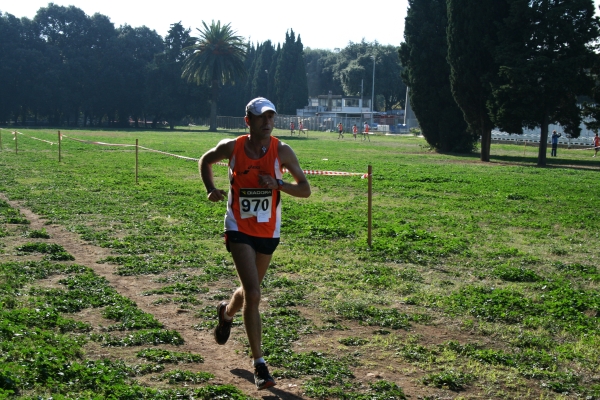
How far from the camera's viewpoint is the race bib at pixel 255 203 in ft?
17.2

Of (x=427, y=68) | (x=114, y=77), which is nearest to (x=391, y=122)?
(x=114, y=77)

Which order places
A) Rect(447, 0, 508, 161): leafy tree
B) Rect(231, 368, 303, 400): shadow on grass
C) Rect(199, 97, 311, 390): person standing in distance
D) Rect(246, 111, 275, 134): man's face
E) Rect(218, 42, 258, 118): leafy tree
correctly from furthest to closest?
Rect(218, 42, 258, 118): leafy tree
Rect(447, 0, 508, 161): leafy tree
Rect(246, 111, 275, 134): man's face
Rect(199, 97, 311, 390): person standing in distance
Rect(231, 368, 303, 400): shadow on grass

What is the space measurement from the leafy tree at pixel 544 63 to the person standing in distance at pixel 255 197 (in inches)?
1093

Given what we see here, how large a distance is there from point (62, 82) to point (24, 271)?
280ft

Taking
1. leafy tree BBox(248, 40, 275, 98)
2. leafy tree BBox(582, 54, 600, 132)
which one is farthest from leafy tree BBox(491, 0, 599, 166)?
leafy tree BBox(248, 40, 275, 98)

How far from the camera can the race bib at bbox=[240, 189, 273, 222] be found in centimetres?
525

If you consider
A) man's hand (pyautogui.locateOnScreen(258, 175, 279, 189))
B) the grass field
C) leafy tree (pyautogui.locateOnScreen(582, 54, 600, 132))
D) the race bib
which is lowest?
the grass field

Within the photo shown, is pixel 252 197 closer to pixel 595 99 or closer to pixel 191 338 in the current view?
pixel 191 338

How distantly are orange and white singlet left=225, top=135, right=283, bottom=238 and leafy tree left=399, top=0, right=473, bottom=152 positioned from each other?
36.3 metres

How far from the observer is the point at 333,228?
12.1m

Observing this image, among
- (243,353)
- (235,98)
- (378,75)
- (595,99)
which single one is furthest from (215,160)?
(235,98)

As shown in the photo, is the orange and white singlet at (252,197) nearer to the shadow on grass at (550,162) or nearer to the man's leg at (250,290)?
the man's leg at (250,290)

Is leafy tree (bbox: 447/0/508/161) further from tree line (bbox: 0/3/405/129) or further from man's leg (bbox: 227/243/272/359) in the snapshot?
tree line (bbox: 0/3/405/129)

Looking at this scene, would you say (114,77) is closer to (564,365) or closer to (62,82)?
(62,82)
